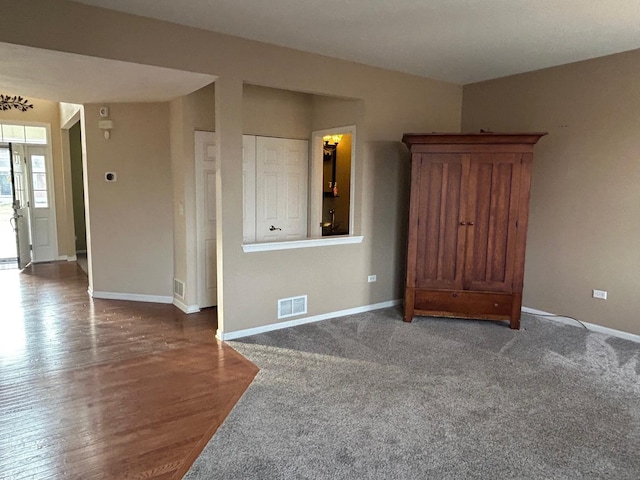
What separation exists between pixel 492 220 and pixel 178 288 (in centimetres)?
362

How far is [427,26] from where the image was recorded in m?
3.38

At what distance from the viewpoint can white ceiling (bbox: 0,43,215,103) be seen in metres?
3.13

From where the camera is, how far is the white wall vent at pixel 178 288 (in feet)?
16.0

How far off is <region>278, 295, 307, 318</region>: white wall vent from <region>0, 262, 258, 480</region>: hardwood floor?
738 mm

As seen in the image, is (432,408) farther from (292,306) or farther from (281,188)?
(281,188)

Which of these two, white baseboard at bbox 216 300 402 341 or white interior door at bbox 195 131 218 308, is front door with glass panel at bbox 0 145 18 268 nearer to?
white interior door at bbox 195 131 218 308

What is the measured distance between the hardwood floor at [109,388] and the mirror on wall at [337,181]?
91.2 inches

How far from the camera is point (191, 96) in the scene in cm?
454


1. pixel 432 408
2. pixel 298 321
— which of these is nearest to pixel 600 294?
pixel 432 408

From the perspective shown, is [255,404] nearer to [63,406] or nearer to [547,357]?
[63,406]

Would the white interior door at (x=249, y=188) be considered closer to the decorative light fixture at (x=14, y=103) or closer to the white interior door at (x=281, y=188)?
the white interior door at (x=281, y=188)

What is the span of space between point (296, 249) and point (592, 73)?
346 cm

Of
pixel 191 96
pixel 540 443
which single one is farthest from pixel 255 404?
pixel 191 96

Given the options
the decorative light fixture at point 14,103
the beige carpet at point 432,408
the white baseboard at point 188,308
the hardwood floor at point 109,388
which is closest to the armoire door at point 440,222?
the beige carpet at point 432,408
